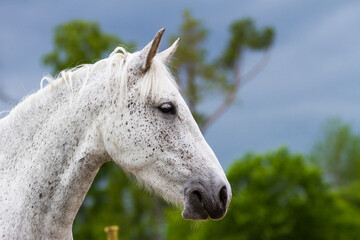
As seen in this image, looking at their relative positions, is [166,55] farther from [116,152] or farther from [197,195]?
[197,195]

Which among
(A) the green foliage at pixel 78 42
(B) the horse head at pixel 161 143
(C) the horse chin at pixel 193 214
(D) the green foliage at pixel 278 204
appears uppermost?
(B) the horse head at pixel 161 143

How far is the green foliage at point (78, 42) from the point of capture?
24.2m

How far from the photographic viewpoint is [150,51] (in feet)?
10.3

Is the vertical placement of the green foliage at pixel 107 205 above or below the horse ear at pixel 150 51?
below

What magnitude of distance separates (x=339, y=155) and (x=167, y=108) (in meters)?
43.1

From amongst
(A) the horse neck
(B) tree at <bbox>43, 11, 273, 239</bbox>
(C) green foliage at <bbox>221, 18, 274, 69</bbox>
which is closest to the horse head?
(A) the horse neck

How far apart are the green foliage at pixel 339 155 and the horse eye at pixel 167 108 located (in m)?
41.4

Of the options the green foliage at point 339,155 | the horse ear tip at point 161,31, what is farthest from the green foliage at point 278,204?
the green foliage at point 339,155

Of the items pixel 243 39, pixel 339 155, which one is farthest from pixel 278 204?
pixel 339 155

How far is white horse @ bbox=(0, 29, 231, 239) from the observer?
309cm

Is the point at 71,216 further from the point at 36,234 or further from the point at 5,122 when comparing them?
the point at 5,122

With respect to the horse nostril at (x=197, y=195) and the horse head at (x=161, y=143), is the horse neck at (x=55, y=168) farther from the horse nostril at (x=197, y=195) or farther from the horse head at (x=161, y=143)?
the horse nostril at (x=197, y=195)

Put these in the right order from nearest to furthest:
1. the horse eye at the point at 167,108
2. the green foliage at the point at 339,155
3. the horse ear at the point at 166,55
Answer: the horse eye at the point at 167,108 → the horse ear at the point at 166,55 → the green foliage at the point at 339,155

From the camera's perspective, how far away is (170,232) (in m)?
19.2
